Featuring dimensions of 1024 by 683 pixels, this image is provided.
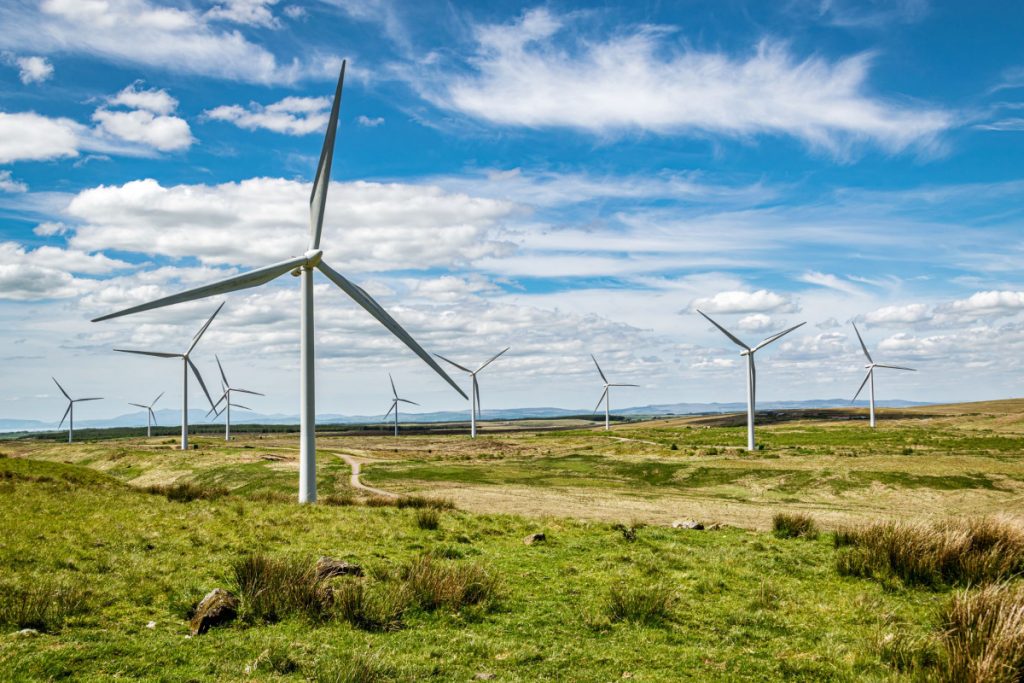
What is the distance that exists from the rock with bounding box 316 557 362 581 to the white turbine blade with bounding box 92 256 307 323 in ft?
39.7

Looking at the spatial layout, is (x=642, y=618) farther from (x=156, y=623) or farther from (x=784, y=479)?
(x=784, y=479)

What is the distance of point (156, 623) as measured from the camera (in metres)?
13.4

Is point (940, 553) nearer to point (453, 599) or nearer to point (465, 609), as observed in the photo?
point (465, 609)

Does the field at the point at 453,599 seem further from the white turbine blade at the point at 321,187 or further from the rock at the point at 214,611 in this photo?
the white turbine blade at the point at 321,187

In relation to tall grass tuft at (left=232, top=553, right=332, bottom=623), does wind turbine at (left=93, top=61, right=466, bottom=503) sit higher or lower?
higher

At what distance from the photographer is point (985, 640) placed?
10.5 m

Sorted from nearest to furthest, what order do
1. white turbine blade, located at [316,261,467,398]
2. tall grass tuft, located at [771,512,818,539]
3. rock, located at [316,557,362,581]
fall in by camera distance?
rock, located at [316,557,362,581] < tall grass tuft, located at [771,512,818,539] < white turbine blade, located at [316,261,467,398]

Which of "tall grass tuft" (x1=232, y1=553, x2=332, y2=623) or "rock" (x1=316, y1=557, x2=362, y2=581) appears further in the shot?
"rock" (x1=316, y1=557, x2=362, y2=581)

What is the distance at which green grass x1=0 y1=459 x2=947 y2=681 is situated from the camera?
37.3 ft

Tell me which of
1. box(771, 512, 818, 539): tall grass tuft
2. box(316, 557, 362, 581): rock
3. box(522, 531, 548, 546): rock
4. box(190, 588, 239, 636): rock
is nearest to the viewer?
box(190, 588, 239, 636): rock

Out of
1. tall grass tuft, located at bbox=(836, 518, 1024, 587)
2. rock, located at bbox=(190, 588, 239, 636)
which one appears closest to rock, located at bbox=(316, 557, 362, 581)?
rock, located at bbox=(190, 588, 239, 636)

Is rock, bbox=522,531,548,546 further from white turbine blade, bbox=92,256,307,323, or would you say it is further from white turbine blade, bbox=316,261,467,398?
white turbine blade, bbox=92,256,307,323

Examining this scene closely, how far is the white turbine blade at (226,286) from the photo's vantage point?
24.7 metres

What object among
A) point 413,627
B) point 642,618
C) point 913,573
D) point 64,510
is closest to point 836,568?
point 913,573
